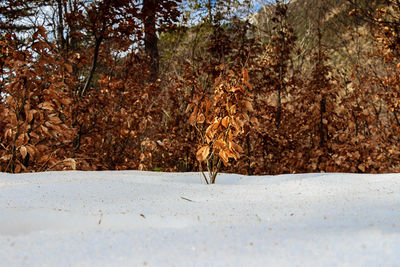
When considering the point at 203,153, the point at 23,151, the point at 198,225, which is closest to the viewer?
the point at 198,225

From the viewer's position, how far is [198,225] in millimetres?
1170

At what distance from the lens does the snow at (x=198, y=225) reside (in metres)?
0.88

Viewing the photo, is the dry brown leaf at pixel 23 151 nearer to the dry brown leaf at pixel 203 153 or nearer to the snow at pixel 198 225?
the snow at pixel 198 225

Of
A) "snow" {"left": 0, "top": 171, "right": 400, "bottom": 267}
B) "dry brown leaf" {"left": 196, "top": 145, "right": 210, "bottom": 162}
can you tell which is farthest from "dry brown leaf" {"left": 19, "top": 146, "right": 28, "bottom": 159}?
"dry brown leaf" {"left": 196, "top": 145, "right": 210, "bottom": 162}

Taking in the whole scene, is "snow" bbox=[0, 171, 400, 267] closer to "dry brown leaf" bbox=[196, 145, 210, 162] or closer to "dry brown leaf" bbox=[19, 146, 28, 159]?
"dry brown leaf" bbox=[196, 145, 210, 162]

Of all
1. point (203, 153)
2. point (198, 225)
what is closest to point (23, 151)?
point (203, 153)

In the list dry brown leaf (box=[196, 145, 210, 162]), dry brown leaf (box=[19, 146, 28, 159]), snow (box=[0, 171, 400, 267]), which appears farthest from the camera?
dry brown leaf (box=[19, 146, 28, 159])

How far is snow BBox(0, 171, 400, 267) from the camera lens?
0.88 meters

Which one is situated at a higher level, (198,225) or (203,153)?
(203,153)

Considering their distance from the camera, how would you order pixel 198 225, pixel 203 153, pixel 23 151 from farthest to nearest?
pixel 23 151 < pixel 203 153 < pixel 198 225

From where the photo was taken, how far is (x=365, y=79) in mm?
5508

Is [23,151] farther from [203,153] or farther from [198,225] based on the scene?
[198,225]

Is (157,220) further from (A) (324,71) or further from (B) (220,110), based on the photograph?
(A) (324,71)

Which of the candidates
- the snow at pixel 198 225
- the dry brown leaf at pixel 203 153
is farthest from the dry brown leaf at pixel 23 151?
the dry brown leaf at pixel 203 153
